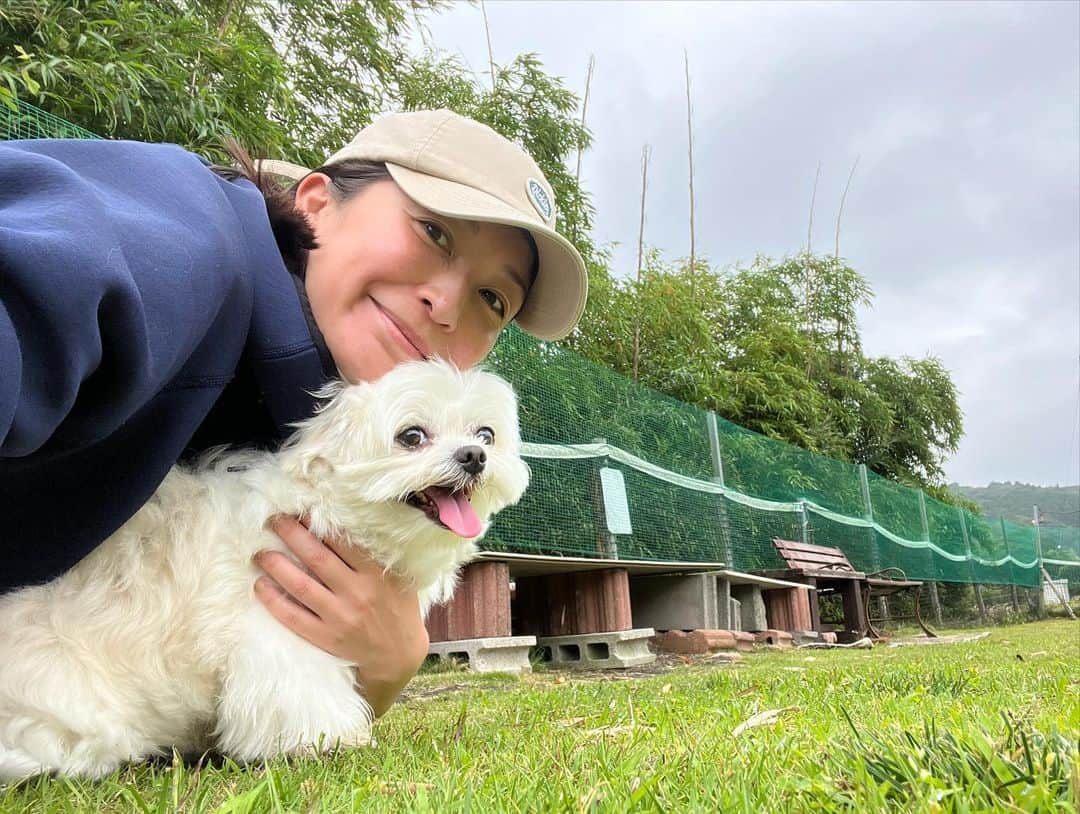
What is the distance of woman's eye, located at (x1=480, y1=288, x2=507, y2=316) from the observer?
191cm

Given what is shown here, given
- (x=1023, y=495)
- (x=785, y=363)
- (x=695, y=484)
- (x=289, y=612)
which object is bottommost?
(x=289, y=612)

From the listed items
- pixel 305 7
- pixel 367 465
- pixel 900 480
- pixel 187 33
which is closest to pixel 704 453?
pixel 305 7

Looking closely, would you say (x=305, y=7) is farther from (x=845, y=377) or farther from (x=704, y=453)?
(x=845, y=377)

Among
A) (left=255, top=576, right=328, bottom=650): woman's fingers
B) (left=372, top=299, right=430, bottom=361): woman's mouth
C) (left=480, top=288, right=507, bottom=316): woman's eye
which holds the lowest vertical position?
(left=255, top=576, right=328, bottom=650): woman's fingers

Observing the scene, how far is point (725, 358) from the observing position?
13867mm

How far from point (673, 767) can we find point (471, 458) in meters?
0.72

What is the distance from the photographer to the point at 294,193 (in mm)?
1949

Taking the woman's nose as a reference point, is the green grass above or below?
below

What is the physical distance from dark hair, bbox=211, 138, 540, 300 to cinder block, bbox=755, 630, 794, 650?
22.1 ft

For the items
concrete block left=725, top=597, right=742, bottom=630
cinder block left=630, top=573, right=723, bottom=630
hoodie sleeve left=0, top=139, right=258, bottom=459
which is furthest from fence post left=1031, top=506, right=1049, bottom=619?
hoodie sleeve left=0, top=139, right=258, bottom=459

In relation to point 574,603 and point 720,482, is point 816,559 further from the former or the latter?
point 574,603

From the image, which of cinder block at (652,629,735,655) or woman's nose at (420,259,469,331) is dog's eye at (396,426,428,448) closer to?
woman's nose at (420,259,469,331)

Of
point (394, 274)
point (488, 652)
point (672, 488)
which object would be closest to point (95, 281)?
point (394, 274)

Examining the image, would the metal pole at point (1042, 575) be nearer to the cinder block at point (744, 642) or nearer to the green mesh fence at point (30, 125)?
the cinder block at point (744, 642)
